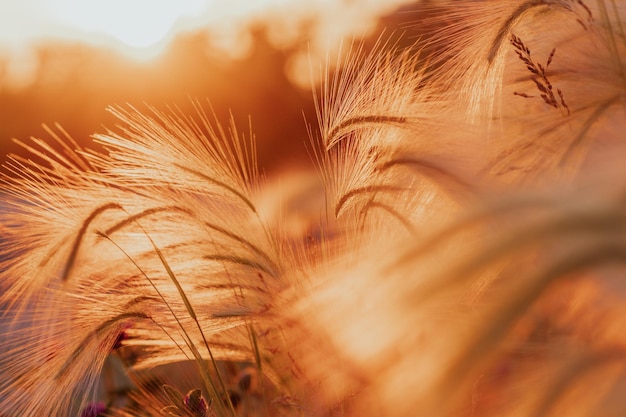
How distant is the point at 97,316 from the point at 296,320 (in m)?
0.30

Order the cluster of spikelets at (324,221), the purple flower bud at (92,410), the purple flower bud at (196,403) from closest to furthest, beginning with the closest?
1. the cluster of spikelets at (324,221)
2. the purple flower bud at (196,403)
3. the purple flower bud at (92,410)

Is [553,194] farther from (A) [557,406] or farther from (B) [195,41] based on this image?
(B) [195,41]

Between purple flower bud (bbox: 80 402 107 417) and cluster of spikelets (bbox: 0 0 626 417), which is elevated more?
cluster of spikelets (bbox: 0 0 626 417)

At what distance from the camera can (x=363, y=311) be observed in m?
0.56

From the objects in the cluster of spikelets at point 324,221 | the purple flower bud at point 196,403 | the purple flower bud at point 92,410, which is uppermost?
the cluster of spikelets at point 324,221

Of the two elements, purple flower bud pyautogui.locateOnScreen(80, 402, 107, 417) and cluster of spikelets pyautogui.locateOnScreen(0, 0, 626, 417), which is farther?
purple flower bud pyautogui.locateOnScreen(80, 402, 107, 417)

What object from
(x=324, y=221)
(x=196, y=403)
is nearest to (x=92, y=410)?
(x=196, y=403)

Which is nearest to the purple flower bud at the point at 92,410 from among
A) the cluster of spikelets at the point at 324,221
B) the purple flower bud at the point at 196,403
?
the cluster of spikelets at the point at 324,221

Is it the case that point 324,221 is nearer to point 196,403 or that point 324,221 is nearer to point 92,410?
point 196,403

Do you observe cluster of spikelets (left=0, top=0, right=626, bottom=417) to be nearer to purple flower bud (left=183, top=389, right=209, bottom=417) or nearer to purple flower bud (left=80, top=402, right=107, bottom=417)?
purple flower bud (left=183, top=389, right=209, bottom=417)

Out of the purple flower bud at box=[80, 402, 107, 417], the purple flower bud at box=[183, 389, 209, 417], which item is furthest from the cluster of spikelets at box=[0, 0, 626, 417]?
the purple flower bud at box=[80, 402, 107, 417]

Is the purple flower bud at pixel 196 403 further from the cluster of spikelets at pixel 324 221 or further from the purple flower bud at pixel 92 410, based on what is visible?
the purple flower bud at pixel 92 410

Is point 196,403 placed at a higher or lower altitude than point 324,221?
lower

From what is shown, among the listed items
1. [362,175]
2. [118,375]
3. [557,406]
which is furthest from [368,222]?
[118,375]
